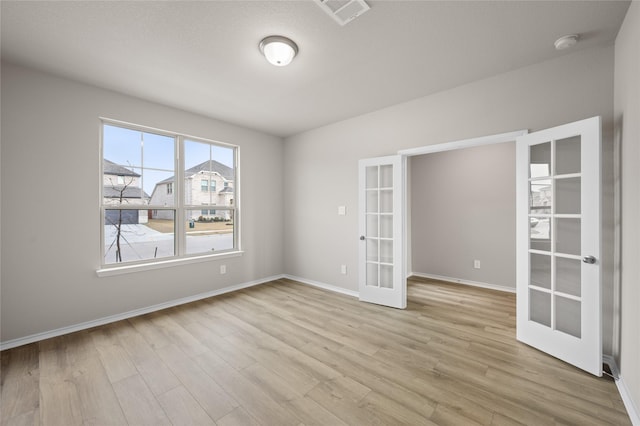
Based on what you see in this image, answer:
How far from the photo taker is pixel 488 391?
1.83 meters

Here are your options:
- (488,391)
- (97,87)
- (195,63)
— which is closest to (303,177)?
(195,63)

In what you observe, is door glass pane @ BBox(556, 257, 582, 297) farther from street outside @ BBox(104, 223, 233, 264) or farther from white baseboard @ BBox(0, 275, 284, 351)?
street outside @ BBox(104, 223, 233, 264)

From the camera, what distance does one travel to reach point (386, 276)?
3.55 m

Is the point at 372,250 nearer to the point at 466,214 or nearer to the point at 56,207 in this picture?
the point at 466,214

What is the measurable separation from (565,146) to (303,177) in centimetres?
347

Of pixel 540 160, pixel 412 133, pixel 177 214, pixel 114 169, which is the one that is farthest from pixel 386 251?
pixel 114 169

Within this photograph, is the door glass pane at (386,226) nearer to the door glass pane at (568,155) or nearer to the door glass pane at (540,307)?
the door glass pane at (540,307)

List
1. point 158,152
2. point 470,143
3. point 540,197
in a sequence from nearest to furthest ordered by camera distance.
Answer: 1. point 540,197
2. point 470,143
3. point 158,152

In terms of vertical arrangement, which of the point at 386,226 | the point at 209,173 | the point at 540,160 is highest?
the point at 209,173

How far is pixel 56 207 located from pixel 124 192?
0.65 metres

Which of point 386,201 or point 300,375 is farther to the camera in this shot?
point 386,201

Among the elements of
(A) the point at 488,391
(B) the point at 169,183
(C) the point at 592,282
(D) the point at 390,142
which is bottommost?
(A) the point at 488,391

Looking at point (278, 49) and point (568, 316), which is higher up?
point (278, 49)

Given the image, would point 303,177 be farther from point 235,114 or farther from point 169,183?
point 169,183
